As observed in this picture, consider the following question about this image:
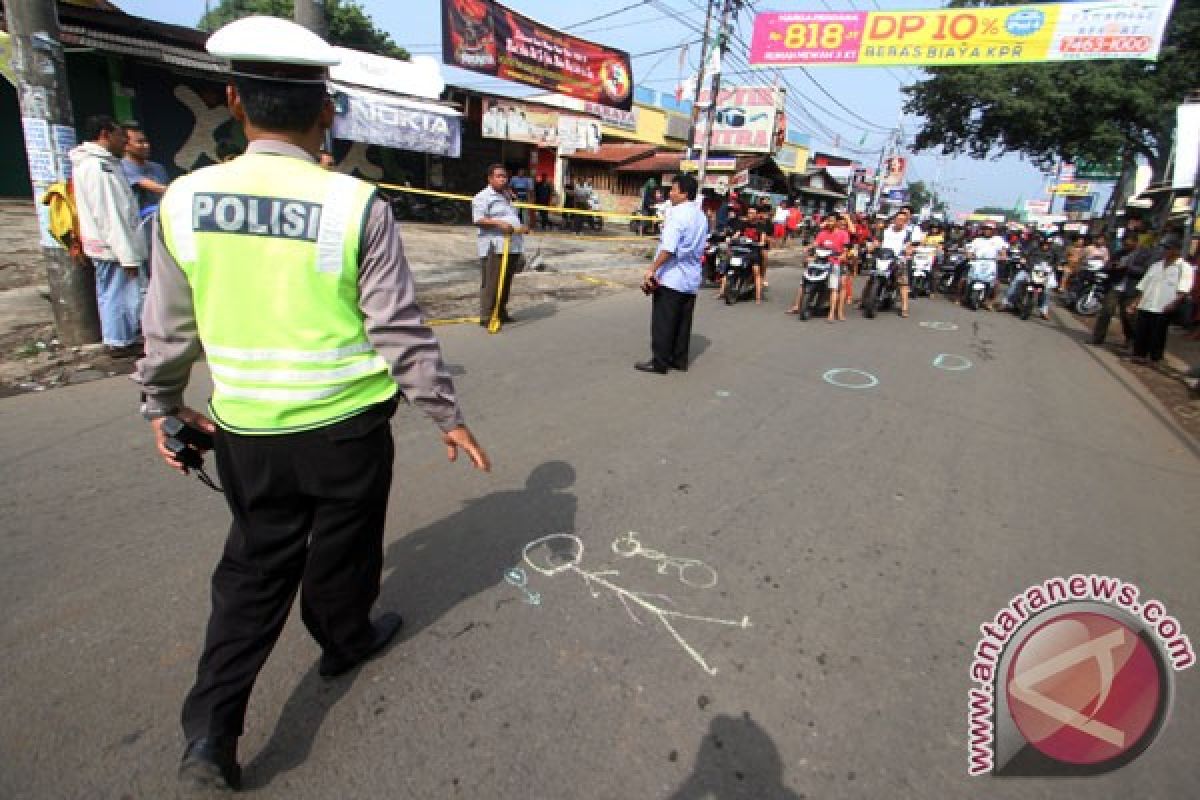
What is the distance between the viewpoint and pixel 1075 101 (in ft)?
62.7

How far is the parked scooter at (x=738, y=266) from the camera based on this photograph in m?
10.3

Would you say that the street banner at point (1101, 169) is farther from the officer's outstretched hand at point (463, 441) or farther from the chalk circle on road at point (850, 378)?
the officer's outstretched hand at point (463, 441)

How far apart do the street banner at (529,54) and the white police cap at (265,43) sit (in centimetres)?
1469

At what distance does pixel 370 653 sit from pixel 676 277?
4.41m

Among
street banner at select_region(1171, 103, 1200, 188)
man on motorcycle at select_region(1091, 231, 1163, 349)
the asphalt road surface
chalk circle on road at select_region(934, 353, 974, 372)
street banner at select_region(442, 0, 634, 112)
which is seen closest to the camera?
the asphalt road surface

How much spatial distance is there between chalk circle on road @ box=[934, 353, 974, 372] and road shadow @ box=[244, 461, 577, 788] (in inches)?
213

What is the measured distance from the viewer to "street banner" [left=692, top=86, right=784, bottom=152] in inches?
1125

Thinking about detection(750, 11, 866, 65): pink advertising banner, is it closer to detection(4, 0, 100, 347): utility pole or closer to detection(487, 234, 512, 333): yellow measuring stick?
detection(487, 234, 512, 333): yellow measuring stick

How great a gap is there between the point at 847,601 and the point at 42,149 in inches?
249

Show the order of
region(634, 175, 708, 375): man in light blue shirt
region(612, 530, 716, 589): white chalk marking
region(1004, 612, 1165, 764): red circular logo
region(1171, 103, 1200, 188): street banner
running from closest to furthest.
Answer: region(1004, 612, 1165, 764): red circular logo → region(612, 530, 716, 589): white chalk marking → region(634, 175, 708, 375): man in light blue shirt → region(1171, 103, 1200, 188): street banner

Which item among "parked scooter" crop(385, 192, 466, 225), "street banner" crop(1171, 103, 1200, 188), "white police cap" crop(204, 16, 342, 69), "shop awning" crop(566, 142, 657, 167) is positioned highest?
"shop awning" crop(566, 142, 657, 167)

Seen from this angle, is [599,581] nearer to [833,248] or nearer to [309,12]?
[309,12]

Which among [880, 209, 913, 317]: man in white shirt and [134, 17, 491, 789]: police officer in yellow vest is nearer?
[134, 17, 491, 789]: police officer in yellow vest

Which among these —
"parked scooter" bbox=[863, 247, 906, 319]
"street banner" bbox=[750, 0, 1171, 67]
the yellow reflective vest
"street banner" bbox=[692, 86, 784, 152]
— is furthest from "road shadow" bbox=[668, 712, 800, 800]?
"street banner" bbox=[692, 86, 784, 152]
